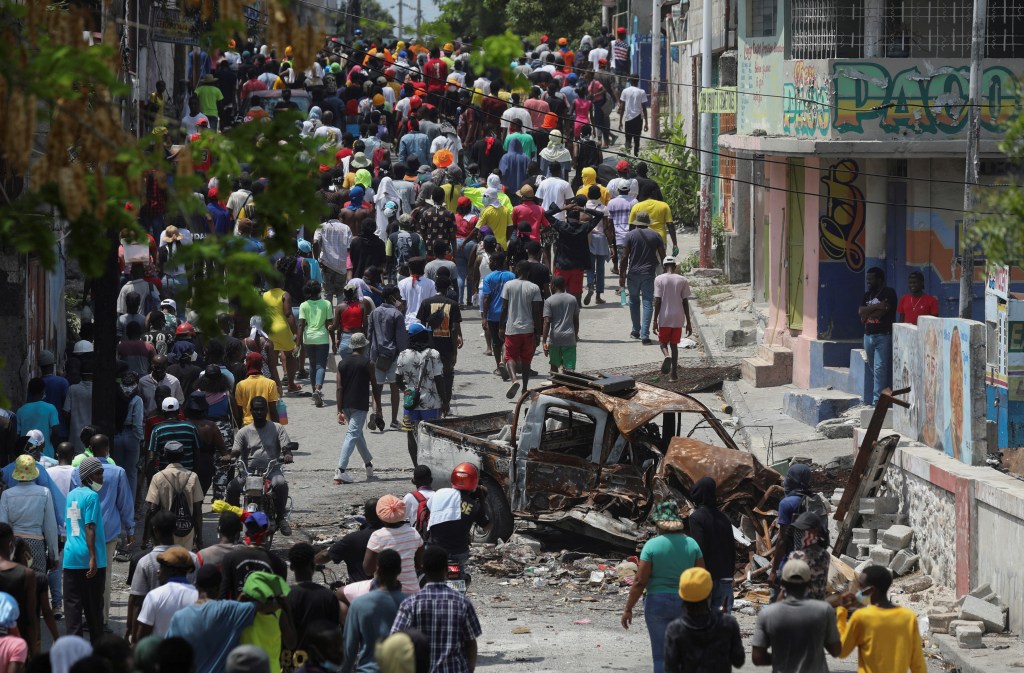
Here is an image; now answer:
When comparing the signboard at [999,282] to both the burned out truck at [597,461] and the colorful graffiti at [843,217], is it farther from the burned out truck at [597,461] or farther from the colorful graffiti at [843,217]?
the colorful graffiti at [843,217]

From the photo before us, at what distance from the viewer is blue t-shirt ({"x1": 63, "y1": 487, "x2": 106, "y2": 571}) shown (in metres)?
11.6

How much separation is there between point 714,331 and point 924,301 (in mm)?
6233

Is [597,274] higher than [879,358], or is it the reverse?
[597,274]

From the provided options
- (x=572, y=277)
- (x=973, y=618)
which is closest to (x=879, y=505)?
(x=973, y=618)

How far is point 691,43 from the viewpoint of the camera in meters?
33.2

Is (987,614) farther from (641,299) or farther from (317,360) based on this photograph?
(641,299)

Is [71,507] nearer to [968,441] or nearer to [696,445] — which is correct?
[696,445]

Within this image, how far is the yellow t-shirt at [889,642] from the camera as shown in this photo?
29.7 ft

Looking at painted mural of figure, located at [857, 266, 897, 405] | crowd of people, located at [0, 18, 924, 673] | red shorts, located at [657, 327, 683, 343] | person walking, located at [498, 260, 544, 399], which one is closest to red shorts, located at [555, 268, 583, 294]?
crowd of people, located at [0, 18, 924, 673]

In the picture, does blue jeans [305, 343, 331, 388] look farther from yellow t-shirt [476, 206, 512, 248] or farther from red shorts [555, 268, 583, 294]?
yellow t-shirt [476, 206, 512, 248]

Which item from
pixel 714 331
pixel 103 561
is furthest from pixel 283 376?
pixel 103 561

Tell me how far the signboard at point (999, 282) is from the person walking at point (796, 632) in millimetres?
6958

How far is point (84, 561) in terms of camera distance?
11688 mm

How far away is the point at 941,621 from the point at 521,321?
8028 mm
